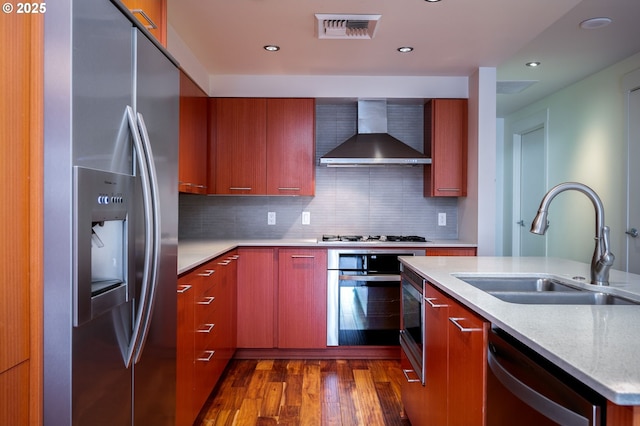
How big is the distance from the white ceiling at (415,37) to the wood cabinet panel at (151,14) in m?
0.70

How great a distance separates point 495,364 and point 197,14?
8.02 ft

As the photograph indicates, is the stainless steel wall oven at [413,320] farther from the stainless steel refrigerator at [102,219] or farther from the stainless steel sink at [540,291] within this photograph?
the stainless steel refrigerator at [102,219]

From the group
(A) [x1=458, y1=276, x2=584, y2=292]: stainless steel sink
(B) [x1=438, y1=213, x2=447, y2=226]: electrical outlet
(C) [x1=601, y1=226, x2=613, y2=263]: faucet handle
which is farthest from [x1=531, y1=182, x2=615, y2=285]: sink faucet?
(B) [x1=438, y1=213, x2=447, y2=226]: electrical outlet

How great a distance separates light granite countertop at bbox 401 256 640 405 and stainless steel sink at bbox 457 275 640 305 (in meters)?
0.03

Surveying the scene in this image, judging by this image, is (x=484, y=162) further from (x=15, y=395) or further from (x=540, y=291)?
(x=15, y=395)

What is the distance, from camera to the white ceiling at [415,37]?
2.46 metres

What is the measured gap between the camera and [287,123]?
3.64 meters

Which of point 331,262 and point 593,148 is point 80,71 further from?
point 593,148

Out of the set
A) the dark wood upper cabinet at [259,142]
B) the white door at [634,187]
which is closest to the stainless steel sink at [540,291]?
the dark wood upper cabinet at [259,142]

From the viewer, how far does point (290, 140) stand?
3.64m

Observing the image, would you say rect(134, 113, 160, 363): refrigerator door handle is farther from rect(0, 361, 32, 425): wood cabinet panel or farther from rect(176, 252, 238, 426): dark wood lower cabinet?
rect(176, 252, 238, 426): dark wood lower cabinet

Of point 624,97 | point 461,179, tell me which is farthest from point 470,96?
point 624,97

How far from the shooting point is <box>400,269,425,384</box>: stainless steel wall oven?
2.01 metres

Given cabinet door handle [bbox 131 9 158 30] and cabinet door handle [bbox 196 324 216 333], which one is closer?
cabinet door handle [bbox 131 9 158 30]
